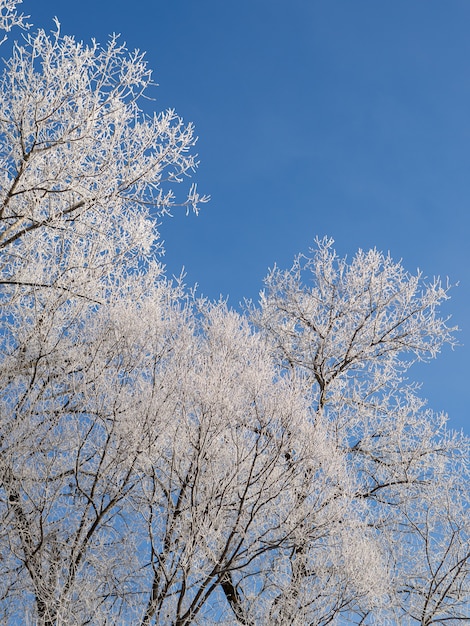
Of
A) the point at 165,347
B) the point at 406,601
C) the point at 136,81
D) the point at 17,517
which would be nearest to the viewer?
the point at 136,81

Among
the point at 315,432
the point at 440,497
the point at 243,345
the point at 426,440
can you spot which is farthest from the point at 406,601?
the point at 243,345

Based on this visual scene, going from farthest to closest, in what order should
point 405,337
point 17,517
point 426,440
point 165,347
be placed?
1. point 405,337
2. point 426,440
3. point 165,347
4. point 17,517

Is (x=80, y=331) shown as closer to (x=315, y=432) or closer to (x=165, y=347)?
(x=165, y=347)

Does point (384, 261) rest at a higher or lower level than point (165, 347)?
higher

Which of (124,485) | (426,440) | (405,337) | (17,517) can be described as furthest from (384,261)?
(17,517)

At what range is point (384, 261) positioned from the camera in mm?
13406

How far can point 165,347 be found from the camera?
9.62 m

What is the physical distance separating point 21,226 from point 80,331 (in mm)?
2259

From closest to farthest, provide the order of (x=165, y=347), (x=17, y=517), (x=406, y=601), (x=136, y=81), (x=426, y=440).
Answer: (x=136, y=81)
(x=17, y=517)
(x=165, y=347)
(x=406, y=601)
(x=426, y=440)

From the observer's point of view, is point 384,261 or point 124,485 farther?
point 384,261

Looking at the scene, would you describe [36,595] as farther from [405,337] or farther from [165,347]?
[405,337]

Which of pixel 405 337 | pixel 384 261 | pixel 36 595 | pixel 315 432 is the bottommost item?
pixel 36 595

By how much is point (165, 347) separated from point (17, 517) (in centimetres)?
287

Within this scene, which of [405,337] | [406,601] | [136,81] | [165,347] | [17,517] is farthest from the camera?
[405,337]
